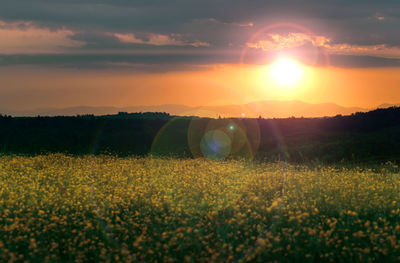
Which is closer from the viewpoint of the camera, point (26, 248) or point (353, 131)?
point (26, 248)

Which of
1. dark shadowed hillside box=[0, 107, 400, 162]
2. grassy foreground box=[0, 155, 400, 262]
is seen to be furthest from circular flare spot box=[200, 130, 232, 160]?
grassy foreground box=[0, 155, 400, 262]

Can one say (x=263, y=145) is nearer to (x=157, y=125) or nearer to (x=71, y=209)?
(x=157, y=125)

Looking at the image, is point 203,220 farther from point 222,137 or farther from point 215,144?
point 222,137

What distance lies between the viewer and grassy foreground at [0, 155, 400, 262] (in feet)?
24.0

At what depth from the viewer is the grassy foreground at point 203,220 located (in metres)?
7.32

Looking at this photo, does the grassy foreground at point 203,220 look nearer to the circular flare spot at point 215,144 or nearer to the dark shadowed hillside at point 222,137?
the dark shadowed hillside at point 222,137

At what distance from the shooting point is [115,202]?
10.1 meters

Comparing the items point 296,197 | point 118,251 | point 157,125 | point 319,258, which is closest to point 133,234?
point 118,251

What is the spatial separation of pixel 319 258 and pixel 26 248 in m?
6.01

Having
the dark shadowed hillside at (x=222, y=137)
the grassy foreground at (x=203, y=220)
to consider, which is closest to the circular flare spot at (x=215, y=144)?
the dark shadowed hillside at (x=222, y=137)

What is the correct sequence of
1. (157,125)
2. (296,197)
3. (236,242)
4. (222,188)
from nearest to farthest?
(236,242) → (296,197) → (222,188) → (157,125)

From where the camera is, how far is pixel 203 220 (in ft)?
28.7

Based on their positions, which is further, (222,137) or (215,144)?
(222,137)

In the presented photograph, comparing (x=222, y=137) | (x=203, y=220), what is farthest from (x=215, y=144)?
(x=203, y=220)
